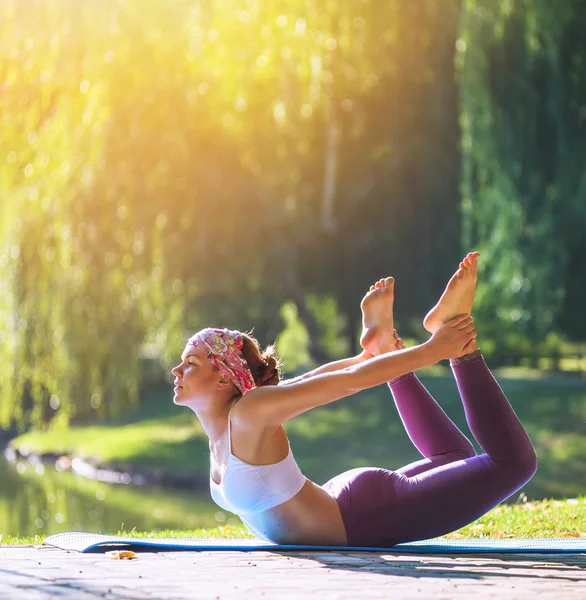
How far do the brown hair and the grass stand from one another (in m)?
1.64

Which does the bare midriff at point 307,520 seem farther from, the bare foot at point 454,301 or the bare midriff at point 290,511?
the bare foot at point 454,301

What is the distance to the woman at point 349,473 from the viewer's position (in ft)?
13.2

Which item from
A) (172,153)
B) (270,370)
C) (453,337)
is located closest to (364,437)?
(172,153)

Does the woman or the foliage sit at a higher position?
the foliage

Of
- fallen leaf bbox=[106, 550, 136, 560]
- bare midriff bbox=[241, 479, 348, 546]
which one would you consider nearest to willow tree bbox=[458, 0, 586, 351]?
bare midriff bbox=[241, 479, 348, 546]

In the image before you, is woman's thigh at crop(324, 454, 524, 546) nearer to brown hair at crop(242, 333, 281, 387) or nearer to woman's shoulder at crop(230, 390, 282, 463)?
woman's shoulder at crop(230, 390, 282, 463)

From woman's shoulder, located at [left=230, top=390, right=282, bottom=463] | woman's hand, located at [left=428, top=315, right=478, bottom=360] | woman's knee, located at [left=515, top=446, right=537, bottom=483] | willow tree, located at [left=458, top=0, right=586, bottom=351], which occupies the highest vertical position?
willow tree, located at [left=458, top=0, right=586, bottom=351]

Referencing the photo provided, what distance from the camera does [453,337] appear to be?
3.98 meters

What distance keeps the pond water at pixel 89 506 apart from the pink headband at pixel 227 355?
8.15 meters

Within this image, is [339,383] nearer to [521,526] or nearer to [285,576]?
[285,576]

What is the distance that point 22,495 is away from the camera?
1609 cm

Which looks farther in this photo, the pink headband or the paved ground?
the pink headband

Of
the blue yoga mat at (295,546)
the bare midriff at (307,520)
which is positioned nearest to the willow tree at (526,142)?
the blue yoga mat at (295,546)

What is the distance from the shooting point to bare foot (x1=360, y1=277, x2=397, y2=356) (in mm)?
4758
